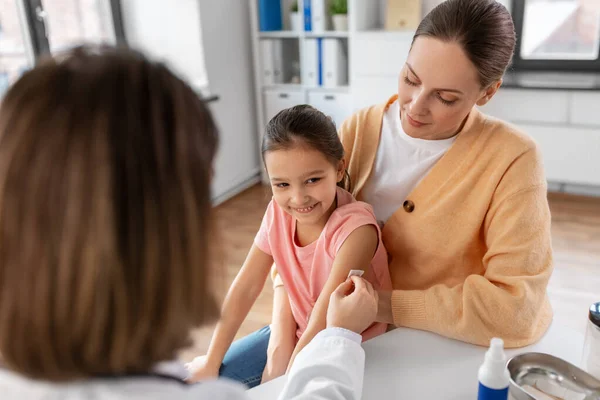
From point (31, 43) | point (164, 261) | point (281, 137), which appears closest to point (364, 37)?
point (31, 43)

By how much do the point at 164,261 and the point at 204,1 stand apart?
333 cm

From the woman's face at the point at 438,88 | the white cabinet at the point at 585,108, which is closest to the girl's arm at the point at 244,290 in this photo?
the woman's face at the point at 438,88

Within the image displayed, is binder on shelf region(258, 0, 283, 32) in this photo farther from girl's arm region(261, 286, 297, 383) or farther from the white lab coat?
the white lab coat

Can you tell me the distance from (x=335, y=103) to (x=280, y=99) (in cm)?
45

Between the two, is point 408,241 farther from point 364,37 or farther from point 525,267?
point 364,37

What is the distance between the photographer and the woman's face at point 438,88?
103 cm

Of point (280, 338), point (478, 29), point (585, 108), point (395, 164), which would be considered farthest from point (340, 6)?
point (280, 338)

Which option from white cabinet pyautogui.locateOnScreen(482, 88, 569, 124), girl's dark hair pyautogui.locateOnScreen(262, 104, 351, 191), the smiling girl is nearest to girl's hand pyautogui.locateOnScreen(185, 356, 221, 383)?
the smiling girl

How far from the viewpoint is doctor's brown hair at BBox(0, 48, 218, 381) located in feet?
1.56

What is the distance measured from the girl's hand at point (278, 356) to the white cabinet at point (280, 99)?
2.91m

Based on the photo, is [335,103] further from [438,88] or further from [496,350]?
[496,350]

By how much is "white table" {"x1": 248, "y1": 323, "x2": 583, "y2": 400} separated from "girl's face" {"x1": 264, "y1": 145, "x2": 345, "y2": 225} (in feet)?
1.04

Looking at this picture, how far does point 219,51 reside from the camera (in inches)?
147

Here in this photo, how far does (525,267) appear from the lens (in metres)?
0.99
